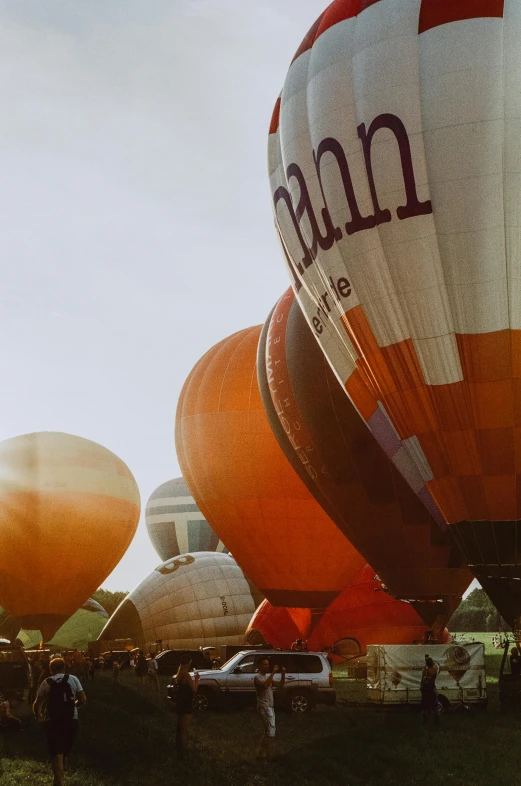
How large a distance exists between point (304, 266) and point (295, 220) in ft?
2.89

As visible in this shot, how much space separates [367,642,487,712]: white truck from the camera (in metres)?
15.7

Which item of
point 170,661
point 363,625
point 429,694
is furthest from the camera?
point 170,661

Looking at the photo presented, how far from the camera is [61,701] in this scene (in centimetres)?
843

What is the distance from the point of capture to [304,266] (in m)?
17.2

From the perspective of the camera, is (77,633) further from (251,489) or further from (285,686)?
(285,686)

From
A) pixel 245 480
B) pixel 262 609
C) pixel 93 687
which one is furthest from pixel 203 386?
pixel 93 687

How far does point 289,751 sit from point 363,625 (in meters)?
13.5

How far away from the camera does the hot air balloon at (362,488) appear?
1834 cm

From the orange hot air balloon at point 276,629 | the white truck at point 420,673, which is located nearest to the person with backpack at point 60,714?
the white truck at point 420,673

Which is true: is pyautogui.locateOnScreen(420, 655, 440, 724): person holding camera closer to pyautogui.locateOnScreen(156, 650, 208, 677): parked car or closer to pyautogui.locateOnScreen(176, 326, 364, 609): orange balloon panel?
pyautogui.locateOnScreen(176, 326, 364, 609): orange balloon panel

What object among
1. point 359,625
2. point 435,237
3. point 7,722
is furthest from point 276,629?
point 435,237

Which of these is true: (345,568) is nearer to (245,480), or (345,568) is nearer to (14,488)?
(245,480)

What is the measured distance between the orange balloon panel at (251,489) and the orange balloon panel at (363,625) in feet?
3.06

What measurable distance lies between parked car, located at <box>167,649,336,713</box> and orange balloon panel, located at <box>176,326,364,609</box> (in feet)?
26.7
